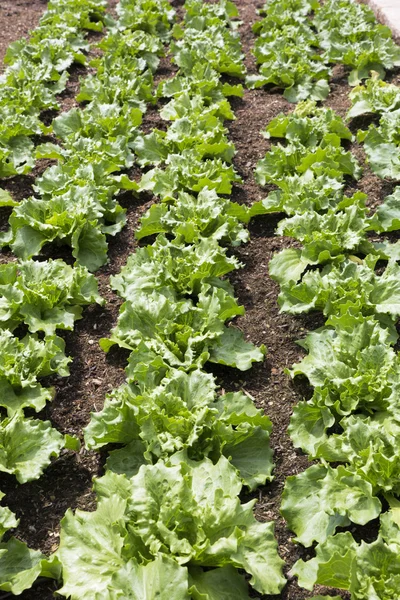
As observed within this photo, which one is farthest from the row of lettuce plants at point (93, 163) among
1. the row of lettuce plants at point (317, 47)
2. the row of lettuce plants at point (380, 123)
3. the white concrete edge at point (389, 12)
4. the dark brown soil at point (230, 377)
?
the white concrete edge at point (389, 12)

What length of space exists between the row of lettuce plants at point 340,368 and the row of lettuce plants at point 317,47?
2349mm

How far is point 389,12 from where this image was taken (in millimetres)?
11031

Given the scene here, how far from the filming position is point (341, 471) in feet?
13.0

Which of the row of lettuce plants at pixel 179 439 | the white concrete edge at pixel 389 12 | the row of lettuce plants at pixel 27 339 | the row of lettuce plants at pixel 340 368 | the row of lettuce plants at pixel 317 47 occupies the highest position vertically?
the row of lettuce plants at pixel 27 339

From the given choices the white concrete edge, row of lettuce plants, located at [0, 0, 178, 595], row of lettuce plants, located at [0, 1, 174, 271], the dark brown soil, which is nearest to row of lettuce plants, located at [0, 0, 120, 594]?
row of lettuce plants, located at [0, 0, 178, 595]

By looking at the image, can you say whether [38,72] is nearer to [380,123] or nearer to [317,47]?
[317,47]

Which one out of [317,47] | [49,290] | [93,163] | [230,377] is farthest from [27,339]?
[317,47]

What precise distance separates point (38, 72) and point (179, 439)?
261 inches

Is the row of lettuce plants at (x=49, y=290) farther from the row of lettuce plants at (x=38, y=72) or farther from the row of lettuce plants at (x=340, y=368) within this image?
the row of lettuce plants at (x=340, y=368)

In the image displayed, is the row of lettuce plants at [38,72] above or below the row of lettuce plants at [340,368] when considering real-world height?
above

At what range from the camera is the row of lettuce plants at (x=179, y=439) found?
3.54m

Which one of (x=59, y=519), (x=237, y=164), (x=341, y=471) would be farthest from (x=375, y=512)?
(x=237, y=164)

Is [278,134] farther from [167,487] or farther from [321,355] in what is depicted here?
[167,487]

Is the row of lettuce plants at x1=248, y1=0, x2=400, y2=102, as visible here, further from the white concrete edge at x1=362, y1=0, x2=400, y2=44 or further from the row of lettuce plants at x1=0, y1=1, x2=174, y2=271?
the row of lettuce plants at x1=0, y1=1, x2=174, y2=271
